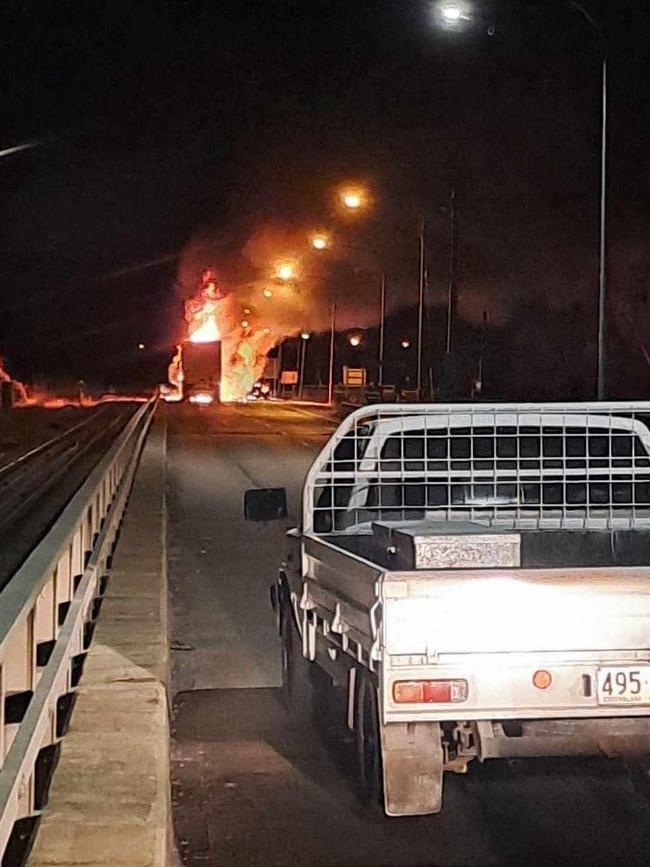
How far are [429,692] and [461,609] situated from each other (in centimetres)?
38

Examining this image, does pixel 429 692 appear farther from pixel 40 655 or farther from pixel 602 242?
pixel 602 242

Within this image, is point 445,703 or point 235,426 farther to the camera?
point 235,426

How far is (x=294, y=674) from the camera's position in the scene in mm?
10078

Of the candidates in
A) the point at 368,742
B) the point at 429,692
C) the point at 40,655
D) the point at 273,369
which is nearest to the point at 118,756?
the point at 429,692

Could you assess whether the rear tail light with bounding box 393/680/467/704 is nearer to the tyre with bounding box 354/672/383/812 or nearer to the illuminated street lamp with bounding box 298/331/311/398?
the tyre with bounding box 354/672/383/812

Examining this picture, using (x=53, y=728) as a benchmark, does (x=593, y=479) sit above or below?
above

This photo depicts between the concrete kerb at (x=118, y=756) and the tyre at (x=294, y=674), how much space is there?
0.79 m

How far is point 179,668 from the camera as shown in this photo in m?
12.1

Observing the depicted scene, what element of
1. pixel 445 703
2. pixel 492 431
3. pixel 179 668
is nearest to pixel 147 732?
pixel 445 703

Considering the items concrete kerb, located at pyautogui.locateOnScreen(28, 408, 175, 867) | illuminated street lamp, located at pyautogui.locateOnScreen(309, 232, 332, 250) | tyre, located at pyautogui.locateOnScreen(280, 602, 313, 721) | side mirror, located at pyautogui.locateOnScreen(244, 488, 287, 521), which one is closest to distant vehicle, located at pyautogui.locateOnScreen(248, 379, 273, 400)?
illuminated street lamp, located at pyautogui.locateOnScreen(309, 232, 332, 250)

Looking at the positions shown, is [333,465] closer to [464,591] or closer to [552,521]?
[552,521]

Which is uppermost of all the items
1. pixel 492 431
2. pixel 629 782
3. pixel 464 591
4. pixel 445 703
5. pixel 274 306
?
pixel 274 306

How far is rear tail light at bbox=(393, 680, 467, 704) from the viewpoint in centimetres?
691

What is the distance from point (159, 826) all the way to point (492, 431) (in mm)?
4741
